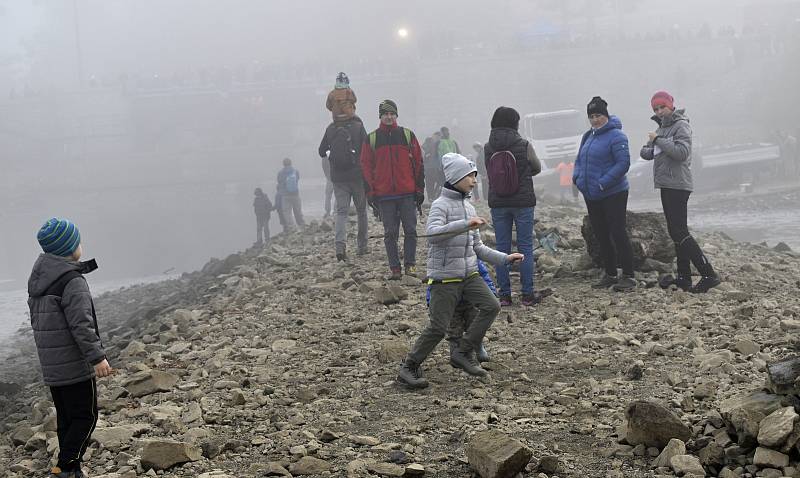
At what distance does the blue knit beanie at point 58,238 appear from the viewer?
→ 4609 millimetres

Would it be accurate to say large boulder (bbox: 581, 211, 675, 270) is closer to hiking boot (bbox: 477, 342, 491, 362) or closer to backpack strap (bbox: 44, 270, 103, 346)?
hiking boot (bbox: 477, 342, 491, 362)

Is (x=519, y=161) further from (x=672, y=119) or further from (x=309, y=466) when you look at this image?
(x=309, y=466)

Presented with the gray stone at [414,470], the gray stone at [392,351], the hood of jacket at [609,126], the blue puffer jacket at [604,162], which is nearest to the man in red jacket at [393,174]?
the blue puffer jacket at [604,162]

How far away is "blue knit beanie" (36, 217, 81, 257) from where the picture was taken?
4609 mm

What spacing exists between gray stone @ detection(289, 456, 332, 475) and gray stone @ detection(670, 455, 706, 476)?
1.71 meters

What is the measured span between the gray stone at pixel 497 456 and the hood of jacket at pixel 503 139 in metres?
4.03

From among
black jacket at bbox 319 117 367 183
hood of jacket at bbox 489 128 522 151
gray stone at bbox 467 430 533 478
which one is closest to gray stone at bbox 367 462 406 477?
gray stone at bbox 467 430 533 478

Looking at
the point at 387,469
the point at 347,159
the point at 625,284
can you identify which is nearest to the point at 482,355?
the point at 387,469

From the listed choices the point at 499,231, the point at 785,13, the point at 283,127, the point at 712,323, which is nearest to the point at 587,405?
the point at 712,323

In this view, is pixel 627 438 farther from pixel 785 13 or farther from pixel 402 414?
pixel 785 13

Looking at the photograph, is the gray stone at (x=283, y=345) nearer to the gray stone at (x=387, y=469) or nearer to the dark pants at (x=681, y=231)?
the gray stone at (x=387, y=469)

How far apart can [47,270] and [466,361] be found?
2.91m

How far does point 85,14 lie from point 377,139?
312 ft

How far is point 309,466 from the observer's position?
14.7 feet
